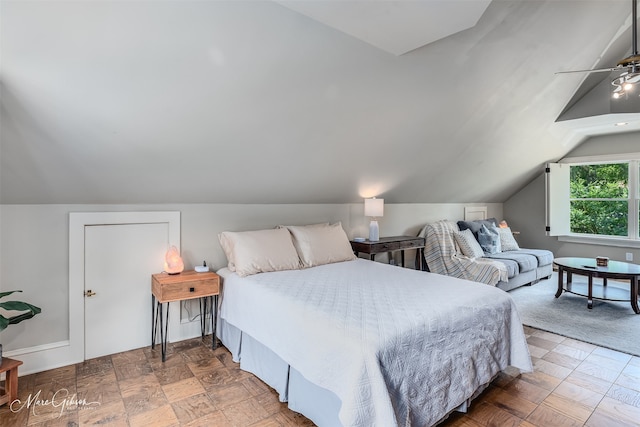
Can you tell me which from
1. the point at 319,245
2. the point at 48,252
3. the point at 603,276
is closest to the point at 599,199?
the point at 603,276

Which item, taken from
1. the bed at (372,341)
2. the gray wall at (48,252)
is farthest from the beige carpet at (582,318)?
the gray wall at (48,252)

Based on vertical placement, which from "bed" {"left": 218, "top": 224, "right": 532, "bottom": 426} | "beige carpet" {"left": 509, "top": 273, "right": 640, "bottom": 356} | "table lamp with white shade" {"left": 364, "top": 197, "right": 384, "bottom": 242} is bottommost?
"beige carpet" {"left": 509, "top": 273, "right": 640, "bottom": 356}

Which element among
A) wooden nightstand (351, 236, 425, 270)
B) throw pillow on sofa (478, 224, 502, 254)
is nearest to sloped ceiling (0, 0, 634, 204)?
wooden nightstand (351, 236, 425, 270)

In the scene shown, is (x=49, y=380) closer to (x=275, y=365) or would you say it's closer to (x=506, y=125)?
(x=275, y=365)

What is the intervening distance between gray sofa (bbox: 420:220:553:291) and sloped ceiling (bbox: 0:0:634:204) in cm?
108

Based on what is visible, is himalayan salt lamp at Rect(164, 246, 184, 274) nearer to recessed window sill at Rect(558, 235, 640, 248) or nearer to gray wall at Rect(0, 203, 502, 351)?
gray wall at Rect(0, 203, 502, 351)

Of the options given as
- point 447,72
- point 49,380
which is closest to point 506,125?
Result: point 447,72

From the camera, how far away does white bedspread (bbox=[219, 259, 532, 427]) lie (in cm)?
154

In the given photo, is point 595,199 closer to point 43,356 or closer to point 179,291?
point 179,291

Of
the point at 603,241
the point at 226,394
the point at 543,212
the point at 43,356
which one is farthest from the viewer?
the point at 543,212

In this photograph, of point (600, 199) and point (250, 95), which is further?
point (600, 199)

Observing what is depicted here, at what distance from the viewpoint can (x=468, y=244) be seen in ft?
15.3

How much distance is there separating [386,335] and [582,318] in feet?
10.2

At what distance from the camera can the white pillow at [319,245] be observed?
322 cm
